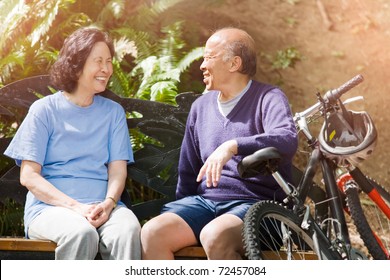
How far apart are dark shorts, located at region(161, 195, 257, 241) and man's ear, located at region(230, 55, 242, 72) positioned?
28.9 inches

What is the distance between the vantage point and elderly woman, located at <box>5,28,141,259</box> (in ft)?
11.8

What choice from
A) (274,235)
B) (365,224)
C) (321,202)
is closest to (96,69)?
(274,235)

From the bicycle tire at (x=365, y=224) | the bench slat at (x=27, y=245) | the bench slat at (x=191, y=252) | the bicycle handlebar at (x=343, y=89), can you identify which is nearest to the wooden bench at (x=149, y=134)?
the bench slat at (x=27, y=245)

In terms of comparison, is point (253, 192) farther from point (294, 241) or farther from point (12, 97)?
point (12, 97)

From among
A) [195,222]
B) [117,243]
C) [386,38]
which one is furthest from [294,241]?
[386,38]

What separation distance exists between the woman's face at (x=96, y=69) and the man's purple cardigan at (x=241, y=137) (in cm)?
55

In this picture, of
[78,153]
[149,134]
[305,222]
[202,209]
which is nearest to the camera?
[305,222]

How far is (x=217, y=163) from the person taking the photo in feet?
10.8

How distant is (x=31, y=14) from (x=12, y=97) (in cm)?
140

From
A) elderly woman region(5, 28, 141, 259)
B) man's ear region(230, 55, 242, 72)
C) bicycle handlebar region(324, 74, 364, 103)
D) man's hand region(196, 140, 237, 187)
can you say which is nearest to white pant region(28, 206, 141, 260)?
elderly woman region(5, 28, 141, 259)

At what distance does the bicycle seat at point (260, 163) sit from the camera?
10.7 ft

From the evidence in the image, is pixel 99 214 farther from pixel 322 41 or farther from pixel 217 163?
pixel 322 41

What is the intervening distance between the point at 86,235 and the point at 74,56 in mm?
1071
